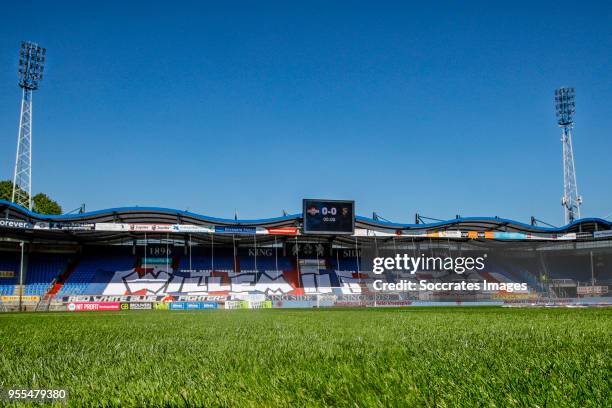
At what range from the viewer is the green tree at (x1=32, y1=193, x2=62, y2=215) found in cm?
5616

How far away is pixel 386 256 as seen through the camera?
48.9 m

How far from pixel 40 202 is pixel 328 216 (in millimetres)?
34287

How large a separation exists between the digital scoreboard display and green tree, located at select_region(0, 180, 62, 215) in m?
31.9

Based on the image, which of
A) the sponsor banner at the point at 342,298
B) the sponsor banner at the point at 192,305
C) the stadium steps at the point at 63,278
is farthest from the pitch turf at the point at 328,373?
the stadium steps at the point at 63,278

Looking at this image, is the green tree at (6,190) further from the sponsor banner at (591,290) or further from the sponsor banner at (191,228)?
the sponsor banner at (591,290)

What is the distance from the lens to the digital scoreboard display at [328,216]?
1623 inches

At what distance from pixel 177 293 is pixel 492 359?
40.7 metres

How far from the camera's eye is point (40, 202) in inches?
2229

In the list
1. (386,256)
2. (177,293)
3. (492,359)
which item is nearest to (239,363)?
(492,359)

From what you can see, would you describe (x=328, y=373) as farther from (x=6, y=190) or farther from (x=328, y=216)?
(x=6, y=190)

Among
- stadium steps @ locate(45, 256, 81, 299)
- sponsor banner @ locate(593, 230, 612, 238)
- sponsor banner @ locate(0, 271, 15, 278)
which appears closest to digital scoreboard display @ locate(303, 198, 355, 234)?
stadium steps @ locate(45, 256, 81, 299)

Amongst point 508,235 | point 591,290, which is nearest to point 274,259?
point 508,235

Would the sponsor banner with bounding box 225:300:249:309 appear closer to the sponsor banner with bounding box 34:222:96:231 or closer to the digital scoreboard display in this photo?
the digital scoreboard display

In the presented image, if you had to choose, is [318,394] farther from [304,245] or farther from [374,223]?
[304,245]
